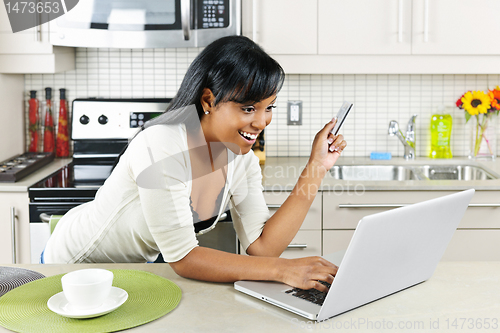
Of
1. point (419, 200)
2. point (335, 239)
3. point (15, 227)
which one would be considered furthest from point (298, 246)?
point (15, 227)

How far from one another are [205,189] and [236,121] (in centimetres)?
27

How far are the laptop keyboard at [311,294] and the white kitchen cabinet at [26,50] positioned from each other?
195cm

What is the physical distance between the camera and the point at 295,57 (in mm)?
2518

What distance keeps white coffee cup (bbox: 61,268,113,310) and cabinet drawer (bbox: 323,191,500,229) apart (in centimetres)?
146

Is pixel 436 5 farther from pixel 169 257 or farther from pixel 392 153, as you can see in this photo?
pixel 169 257

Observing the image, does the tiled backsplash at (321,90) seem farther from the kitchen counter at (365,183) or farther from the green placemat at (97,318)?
the green placemat at (97,318)

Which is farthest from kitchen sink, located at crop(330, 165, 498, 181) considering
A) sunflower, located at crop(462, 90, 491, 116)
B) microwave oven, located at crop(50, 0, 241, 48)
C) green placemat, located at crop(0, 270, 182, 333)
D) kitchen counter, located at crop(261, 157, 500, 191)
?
green placemat, located at crop(0, 270, 182, 333)

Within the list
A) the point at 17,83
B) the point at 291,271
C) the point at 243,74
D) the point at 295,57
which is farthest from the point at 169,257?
the point at 17,83

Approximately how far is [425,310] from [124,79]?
2.29 m

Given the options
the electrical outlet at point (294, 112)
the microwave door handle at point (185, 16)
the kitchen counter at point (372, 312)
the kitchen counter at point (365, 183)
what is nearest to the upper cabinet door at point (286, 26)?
the microwave door handle at point (185, 16)

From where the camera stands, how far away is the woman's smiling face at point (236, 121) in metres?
1.26

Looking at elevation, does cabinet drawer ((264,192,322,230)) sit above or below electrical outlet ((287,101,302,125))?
below

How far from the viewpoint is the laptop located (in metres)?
0.89

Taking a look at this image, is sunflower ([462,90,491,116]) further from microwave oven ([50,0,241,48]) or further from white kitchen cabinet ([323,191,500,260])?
microwave oven ([50,0,241,48])
